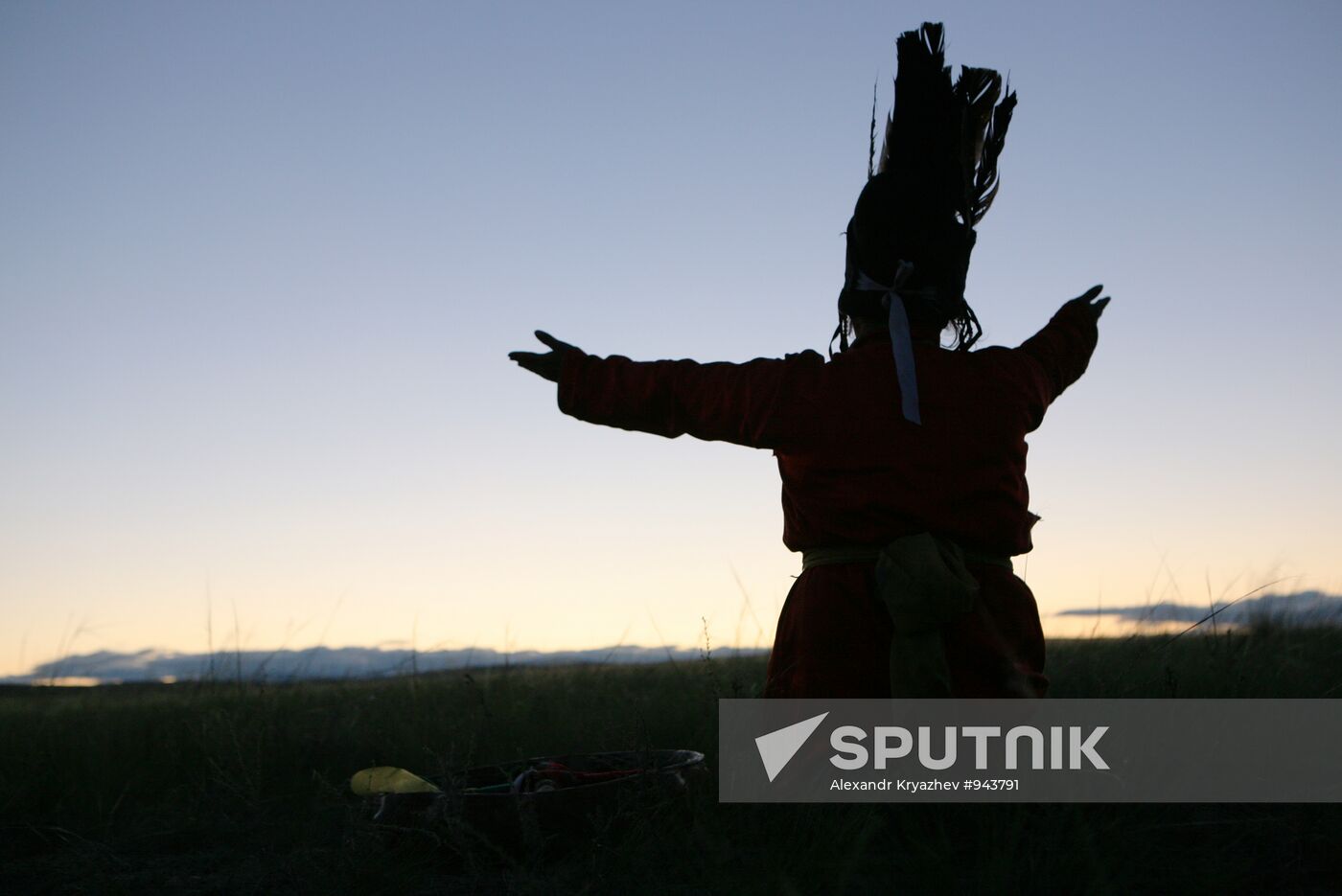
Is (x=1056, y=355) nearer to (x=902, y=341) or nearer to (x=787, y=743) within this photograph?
(x=902, y=341)

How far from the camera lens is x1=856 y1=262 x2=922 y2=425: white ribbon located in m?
2.75

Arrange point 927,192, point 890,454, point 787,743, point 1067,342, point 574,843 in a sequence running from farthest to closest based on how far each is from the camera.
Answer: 1. point 1067,342
2. point 927,192
3. point 787,743
4. point 890,454
5. point 574,843

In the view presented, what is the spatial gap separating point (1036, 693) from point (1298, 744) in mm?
1060

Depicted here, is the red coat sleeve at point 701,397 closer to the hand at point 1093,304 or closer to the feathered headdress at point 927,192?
the feathered headdress at point 927,192

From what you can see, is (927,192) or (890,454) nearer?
(890,454)

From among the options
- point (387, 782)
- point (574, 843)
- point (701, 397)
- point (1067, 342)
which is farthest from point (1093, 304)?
point (387, 782)

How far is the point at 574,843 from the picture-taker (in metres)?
2.65

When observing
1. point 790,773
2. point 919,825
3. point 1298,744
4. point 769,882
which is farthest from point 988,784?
point 1298,744

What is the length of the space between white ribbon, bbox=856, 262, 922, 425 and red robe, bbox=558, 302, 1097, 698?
56 millimetres

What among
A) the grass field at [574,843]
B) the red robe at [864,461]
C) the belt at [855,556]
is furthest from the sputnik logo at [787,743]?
the belt at [855,556]

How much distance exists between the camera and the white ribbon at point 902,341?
9.02ft

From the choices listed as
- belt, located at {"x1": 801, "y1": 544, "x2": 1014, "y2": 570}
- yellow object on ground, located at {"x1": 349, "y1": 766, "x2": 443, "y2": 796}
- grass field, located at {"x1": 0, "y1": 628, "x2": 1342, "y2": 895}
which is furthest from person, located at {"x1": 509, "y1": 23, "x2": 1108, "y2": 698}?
yellow object on ground, located at {"x1": 349, "y1": 766, "x2": 443, "y2": 796}

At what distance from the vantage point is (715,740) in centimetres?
364

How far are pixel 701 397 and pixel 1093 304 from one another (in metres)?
1.55
